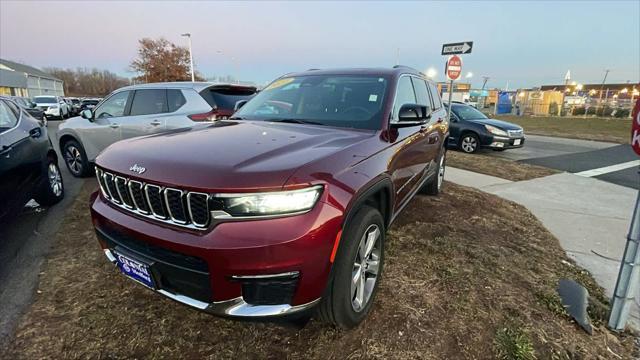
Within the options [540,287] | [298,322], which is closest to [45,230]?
[298,322]

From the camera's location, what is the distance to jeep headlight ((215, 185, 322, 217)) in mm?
1718

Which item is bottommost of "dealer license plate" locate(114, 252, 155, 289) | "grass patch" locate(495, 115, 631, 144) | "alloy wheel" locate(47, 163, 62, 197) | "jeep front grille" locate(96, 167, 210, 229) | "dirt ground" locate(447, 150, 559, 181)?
"dirt ground" locate(447, 150, 559, 181)

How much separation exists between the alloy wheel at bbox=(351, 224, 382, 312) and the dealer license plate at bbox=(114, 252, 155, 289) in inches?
46.7

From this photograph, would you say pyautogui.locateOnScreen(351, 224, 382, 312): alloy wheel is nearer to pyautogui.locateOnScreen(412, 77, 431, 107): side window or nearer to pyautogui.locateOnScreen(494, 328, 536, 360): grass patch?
pyautogui.locateOnScreen(494, 328, 536, 360): grass patch

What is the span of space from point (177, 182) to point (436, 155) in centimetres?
386

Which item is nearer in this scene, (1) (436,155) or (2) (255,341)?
(2) (255,341)

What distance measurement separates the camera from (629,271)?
2.34m

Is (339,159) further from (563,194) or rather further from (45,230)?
(563,194)

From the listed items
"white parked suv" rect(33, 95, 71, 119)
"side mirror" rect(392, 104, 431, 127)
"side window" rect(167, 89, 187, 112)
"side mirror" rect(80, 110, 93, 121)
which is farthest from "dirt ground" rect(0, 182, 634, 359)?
"white parked suv" rect(33, 95, 71, 119)

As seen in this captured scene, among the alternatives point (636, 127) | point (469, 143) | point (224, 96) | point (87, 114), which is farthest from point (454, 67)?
point (87, 114)

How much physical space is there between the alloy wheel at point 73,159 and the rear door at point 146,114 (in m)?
1.42

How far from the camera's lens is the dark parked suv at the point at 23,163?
3584 mm

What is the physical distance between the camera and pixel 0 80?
4612 centimetres

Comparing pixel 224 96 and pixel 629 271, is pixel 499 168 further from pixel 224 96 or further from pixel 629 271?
pixel 224 96
